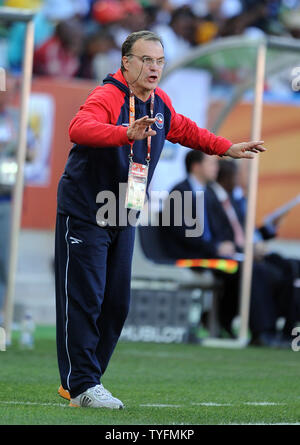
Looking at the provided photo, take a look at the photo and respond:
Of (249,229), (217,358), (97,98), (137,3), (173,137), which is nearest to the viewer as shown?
(97,98)

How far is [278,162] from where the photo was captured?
603 inches

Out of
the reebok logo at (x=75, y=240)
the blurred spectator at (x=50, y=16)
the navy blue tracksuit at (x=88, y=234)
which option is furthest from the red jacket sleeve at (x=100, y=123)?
the blurred spectator at (x=50, y=16)

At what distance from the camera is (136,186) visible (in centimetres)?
546

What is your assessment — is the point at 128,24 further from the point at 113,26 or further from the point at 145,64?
the point at 145,64

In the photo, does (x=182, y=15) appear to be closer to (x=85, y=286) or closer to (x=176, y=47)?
(x=176, y=47)

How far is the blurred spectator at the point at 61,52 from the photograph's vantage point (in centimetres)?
1532

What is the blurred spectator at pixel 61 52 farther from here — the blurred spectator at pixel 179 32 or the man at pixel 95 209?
the man at pixel 95 209

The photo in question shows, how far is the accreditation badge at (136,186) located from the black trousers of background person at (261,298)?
18.9 ft

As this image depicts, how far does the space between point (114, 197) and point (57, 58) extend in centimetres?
1014

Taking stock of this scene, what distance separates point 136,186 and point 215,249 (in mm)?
5723

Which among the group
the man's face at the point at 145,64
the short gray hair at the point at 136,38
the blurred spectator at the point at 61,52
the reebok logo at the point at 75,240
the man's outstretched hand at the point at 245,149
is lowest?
the reebok logo at the point at 75,240

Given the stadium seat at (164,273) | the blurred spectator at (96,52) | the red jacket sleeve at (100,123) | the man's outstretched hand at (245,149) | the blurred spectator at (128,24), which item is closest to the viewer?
the red jacket sleeve at (100,123)
